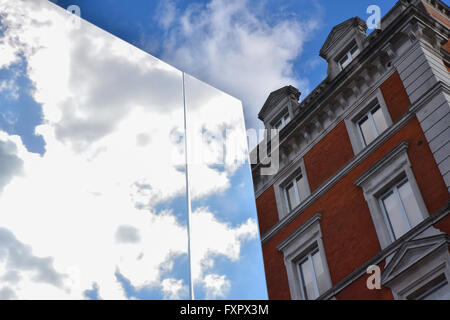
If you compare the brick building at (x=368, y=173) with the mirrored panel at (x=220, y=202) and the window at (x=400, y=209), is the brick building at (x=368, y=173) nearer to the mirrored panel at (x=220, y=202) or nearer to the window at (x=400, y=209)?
the window at (x=400, y=209)

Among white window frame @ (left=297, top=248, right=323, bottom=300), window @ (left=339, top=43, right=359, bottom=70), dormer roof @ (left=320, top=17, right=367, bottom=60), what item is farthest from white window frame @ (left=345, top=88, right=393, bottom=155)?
dormer roof @ (left=320, top=17, right=367, bottom=60)

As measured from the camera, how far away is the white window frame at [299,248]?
17578 millimetres

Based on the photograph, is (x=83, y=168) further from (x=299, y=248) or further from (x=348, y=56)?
(x=348, y=56)

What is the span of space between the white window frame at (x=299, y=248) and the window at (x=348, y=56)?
6273 millimetres

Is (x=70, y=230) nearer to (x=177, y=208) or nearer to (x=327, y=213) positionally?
(x=177, y=208)

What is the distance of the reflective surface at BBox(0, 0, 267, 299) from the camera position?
4.95 meters

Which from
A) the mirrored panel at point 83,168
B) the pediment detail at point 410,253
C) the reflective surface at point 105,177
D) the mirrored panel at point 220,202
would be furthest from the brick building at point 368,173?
the mirrored panel at point 83,168

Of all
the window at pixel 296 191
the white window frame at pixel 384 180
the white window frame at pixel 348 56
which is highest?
the white window frame at pixel 348 56

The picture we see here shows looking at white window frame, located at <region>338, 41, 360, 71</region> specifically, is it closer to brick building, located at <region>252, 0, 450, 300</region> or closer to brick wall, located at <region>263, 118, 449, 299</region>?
brick building, located at <region>252, 0, 450, 300</region>

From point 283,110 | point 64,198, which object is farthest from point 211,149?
point 283,110

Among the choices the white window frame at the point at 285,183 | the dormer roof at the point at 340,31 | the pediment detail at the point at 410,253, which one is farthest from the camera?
the dormer roof at the point at 340,31

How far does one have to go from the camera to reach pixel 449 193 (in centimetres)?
1370

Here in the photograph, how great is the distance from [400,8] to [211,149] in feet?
45.1

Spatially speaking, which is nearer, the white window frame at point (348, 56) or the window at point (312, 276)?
the window at point (312, 276)
